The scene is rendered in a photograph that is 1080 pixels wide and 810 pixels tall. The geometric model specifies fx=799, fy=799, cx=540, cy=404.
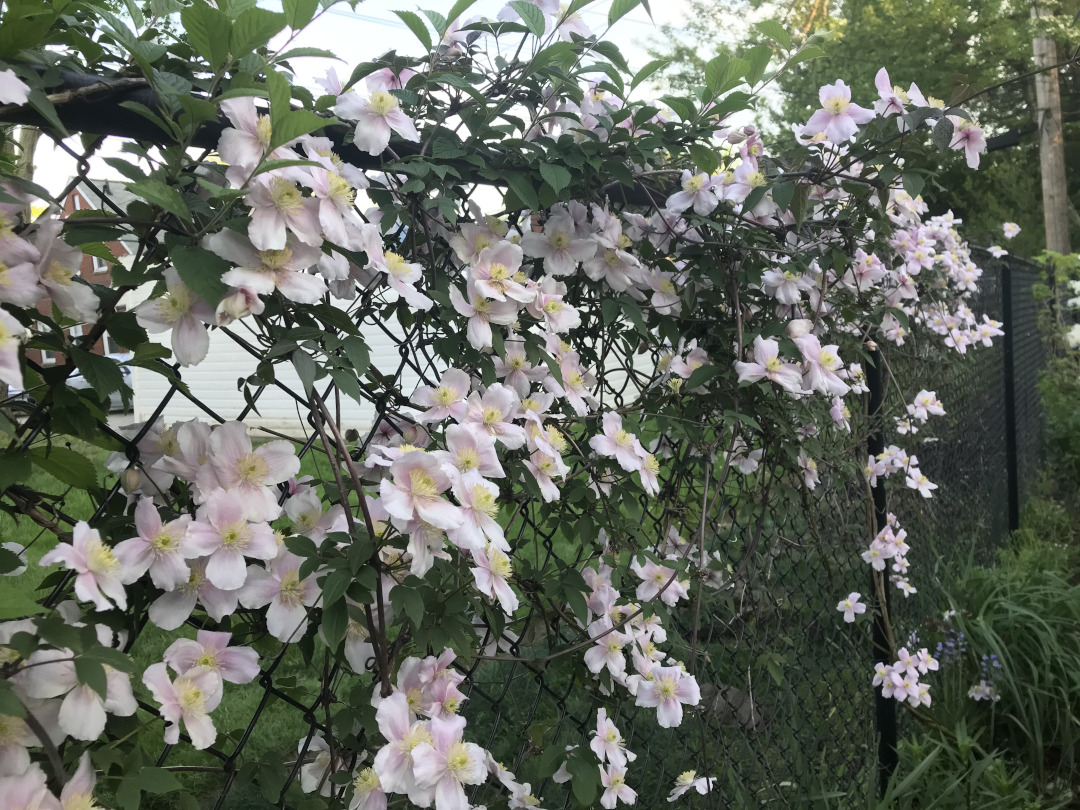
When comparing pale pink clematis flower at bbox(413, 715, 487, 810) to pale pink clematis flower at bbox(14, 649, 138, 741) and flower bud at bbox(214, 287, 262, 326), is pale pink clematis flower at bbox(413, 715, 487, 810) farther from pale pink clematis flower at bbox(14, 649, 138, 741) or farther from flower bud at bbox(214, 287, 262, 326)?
flower bud at bbox(214, 287, 262, 326)

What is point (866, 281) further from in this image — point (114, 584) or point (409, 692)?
point (114, 584)

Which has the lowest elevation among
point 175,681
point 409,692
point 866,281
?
point 409,692

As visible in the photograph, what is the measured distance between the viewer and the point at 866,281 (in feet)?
5.59

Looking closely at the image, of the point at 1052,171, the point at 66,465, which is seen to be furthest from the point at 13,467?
the point at 1052,171

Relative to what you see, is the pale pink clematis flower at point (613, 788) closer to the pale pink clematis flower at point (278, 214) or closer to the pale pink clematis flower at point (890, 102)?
the pale pink clematis flower at point (278, 214)

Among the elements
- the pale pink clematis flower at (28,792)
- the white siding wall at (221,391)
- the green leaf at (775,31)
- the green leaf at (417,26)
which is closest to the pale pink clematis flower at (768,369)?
the green leaf at (775,31)

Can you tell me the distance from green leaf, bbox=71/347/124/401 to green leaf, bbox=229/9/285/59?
0.28m

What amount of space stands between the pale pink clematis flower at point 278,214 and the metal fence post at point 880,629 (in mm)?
1809

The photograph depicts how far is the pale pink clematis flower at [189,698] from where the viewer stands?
671mm

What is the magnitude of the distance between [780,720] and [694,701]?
3.46 feet

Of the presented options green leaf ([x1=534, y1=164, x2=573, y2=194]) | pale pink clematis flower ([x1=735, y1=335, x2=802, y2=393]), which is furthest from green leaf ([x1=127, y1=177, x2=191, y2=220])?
pale pink clematis flower ([x1=735, y1=335, x2=802, y2=393])

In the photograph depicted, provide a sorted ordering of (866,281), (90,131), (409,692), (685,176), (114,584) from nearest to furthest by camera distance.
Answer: (114,584), (90,131), (409,692), (685,176), (866,281)

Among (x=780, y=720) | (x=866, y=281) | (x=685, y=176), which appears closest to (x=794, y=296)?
(x=685, y=176)

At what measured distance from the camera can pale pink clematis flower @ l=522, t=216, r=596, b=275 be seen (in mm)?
1115
